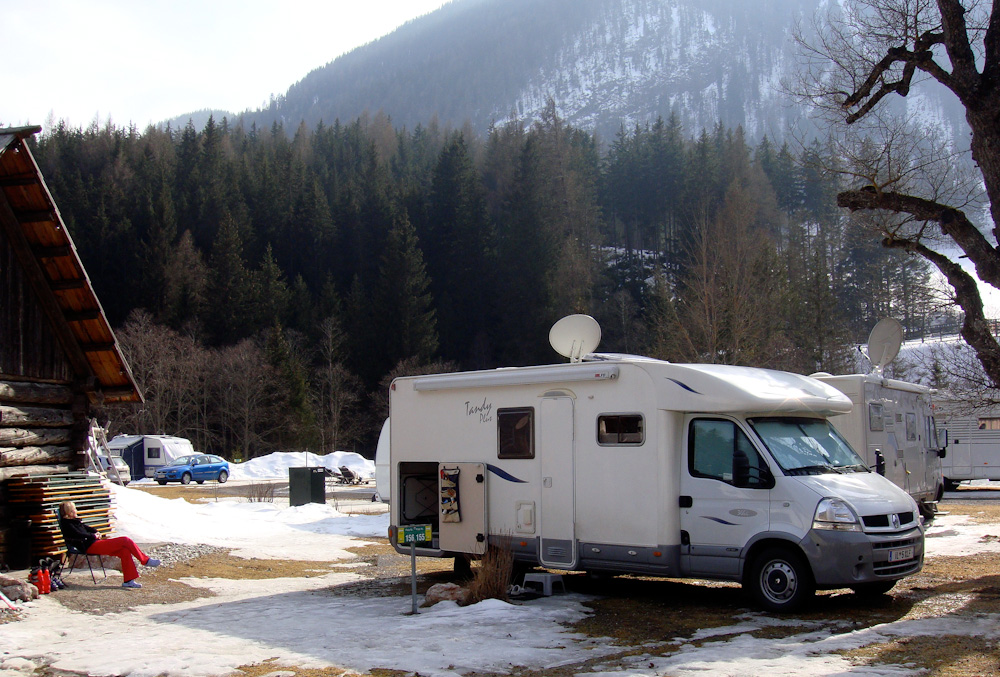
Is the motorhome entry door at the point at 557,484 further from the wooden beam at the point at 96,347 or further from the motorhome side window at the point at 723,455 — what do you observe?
the wooden beam at the point at 96,347

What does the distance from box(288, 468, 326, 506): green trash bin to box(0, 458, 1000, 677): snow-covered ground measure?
1222 centimetres

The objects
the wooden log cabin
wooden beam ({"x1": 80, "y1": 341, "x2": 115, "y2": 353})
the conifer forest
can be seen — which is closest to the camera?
the wooden log cabin

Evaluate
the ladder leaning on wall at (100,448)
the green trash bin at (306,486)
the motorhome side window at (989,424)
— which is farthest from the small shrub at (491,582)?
the motorhome side window at (989,424)

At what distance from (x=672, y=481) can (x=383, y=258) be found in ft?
202

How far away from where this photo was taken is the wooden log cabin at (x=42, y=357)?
12555 mm

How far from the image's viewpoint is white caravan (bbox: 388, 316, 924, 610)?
364 inches

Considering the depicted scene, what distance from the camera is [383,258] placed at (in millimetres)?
70000

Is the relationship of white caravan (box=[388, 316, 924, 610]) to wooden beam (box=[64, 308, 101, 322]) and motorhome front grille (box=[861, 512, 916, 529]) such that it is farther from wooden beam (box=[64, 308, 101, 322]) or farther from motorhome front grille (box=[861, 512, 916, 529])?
wooden beam (box=[64, 308, 101, 322])

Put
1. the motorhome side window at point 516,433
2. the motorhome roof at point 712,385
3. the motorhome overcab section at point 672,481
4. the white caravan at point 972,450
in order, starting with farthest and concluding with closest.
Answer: the white caravan at point 972,450, the motorhome side window at point 516,433, the motorhome roof at point 712,385, the motorhome overcab section at point 672,481

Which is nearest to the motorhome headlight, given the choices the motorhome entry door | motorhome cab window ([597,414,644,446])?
motorhome cab window ([597,414,644,446])

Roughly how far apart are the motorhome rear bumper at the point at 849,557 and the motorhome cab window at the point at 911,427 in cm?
825

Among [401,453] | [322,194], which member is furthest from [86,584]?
[322,194]

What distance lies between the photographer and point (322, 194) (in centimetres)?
7912

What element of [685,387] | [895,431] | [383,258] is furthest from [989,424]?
[383,258]
